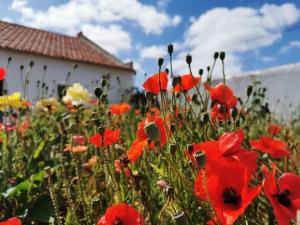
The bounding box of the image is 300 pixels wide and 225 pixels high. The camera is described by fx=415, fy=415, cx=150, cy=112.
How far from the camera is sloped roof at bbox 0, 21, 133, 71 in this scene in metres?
16.9

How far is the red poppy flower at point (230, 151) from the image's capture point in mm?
798

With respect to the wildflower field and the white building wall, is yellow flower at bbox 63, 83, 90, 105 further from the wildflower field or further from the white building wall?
the white building wall

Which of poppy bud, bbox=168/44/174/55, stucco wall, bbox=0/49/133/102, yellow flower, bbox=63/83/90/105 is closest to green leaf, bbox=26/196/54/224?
poppy bud, bbox=168/44/174/55

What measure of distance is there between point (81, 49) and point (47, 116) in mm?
18110

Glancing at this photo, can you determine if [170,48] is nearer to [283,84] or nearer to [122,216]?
[122,216]

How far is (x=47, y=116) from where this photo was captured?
138 inches

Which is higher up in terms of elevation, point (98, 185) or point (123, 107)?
point (123, 107)

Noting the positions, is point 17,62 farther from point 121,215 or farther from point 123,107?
point 121,215

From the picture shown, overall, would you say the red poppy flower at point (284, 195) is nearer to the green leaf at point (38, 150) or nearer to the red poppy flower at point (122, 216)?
the red poppy flower at point (122, 216)

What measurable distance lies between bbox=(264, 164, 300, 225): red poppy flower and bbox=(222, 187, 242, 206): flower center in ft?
0.22

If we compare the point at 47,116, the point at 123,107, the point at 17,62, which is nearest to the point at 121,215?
the point at 123,107

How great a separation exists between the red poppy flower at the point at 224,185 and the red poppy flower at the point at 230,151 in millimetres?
17

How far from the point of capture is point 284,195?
0.79 meters

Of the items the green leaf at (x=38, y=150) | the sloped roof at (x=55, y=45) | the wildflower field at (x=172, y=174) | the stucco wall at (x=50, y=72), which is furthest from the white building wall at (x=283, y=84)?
the sloped roof at (x=55, y=45)
